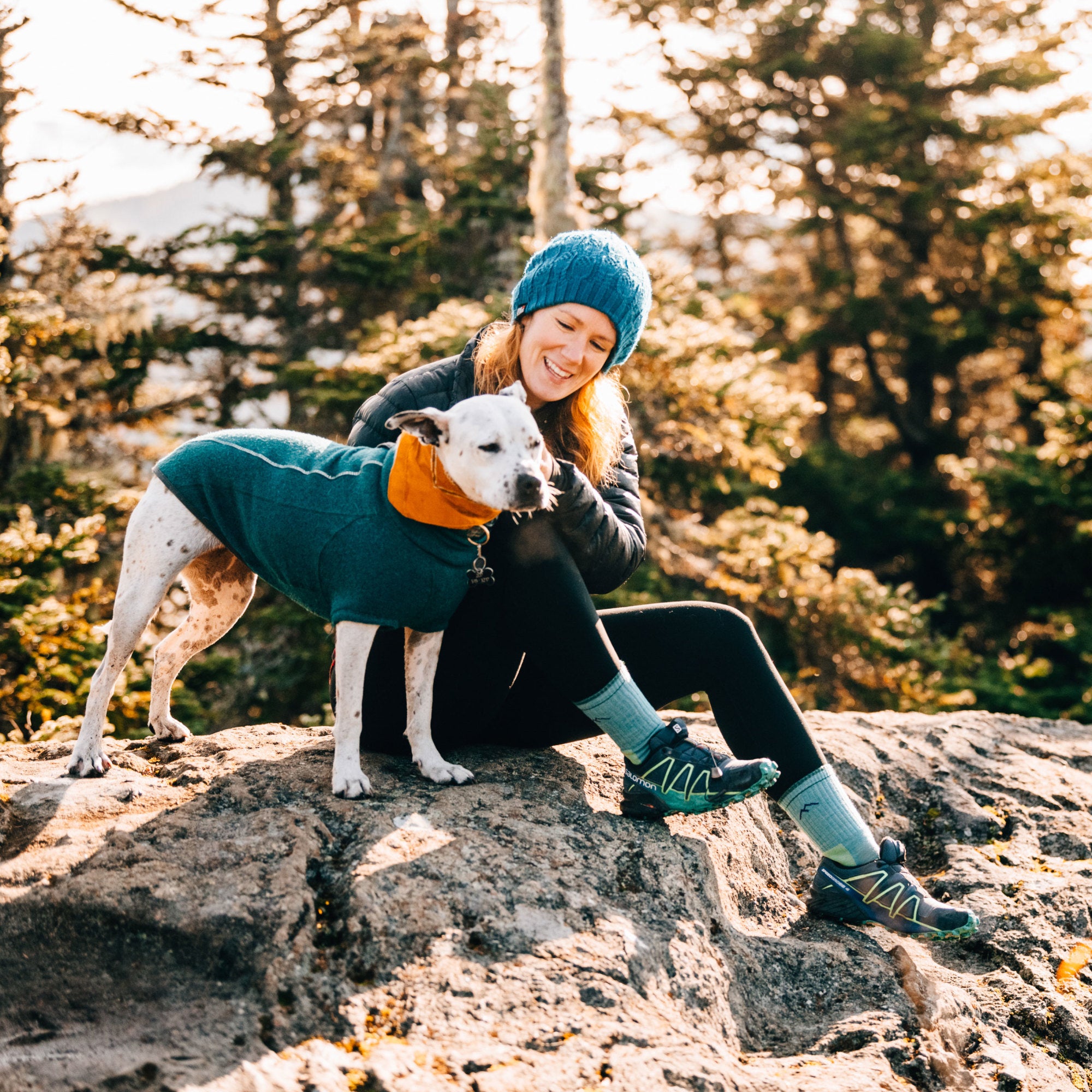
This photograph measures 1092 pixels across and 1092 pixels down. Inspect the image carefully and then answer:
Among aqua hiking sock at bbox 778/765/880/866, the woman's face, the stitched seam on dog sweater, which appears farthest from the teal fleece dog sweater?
aqua hiking sock at bbox 778/765/880/866

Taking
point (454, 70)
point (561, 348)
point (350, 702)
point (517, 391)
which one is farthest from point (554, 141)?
point (350, 702)

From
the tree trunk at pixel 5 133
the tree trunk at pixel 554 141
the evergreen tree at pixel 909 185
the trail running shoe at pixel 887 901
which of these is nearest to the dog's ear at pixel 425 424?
the trail running shoe at pixel 887 901

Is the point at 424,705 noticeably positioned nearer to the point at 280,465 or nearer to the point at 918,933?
Result: the point at 280,465

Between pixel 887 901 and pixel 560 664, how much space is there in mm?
1045

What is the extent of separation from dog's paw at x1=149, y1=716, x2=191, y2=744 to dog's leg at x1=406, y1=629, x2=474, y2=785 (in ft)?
2.63

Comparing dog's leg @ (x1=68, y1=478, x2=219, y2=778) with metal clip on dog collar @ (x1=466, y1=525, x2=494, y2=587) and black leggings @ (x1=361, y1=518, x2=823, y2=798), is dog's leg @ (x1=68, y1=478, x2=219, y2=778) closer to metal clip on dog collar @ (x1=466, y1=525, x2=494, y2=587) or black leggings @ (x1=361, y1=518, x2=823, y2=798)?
black leggings @ (x1=361, y1=518, x2=823, y2=798)

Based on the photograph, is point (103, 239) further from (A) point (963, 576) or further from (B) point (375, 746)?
(A) point (963, 576)

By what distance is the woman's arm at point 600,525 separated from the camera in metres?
2.48

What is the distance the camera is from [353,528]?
2.38 metres

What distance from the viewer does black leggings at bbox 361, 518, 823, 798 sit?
242cm

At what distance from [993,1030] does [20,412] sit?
6.82m

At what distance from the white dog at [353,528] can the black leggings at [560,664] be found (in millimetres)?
90

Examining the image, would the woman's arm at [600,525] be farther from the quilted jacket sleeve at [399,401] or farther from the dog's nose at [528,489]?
the quilted jacket sleeve at [399,401]

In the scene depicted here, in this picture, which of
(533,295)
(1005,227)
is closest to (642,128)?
(1005,227)
